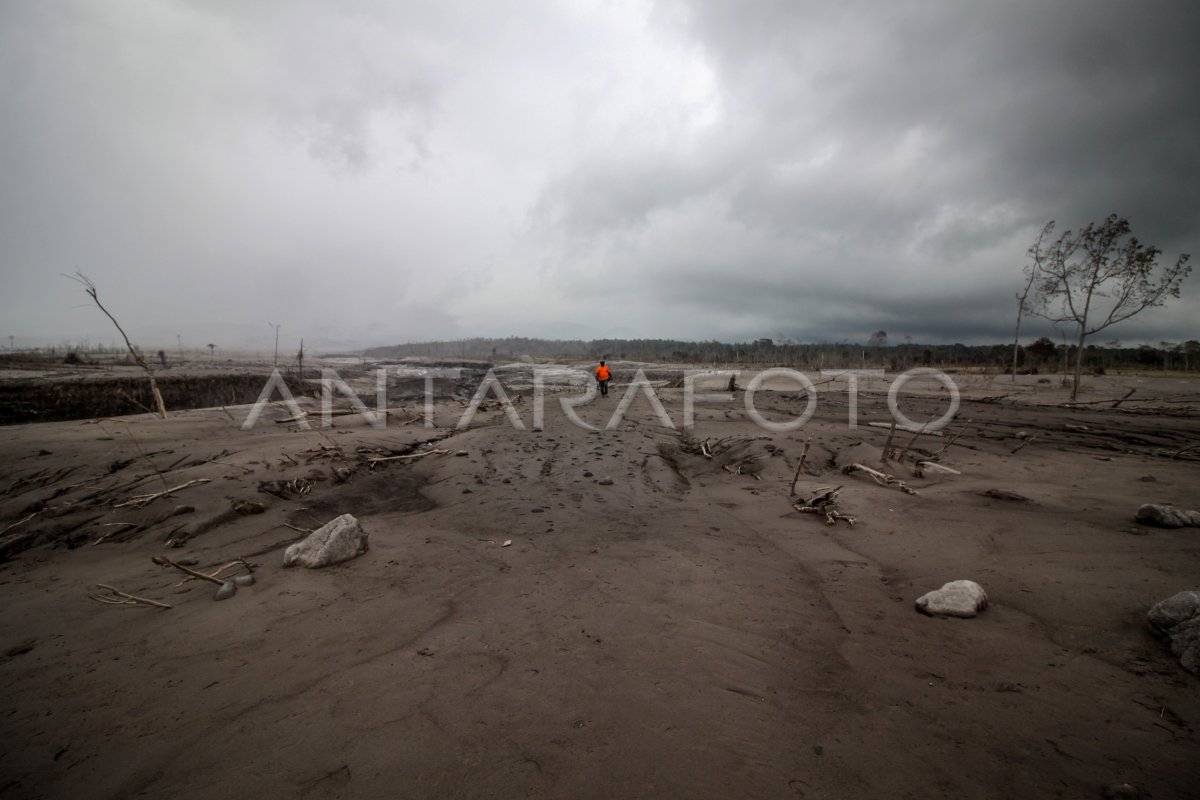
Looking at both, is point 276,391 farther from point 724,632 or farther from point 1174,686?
point 1174,686

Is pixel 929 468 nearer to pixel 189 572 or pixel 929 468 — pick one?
pixel 929 468

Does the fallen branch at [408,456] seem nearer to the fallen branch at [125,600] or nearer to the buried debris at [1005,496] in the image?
the fallen branch at [125,600]

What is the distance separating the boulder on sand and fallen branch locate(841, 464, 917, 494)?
3.86 meters

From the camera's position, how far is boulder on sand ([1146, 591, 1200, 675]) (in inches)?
103

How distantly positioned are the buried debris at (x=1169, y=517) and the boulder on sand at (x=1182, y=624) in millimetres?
2630

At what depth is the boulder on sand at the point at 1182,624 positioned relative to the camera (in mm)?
2623

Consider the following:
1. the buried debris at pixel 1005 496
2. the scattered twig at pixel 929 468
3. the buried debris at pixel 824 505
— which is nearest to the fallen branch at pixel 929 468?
the scattered twig at pixel 929 468

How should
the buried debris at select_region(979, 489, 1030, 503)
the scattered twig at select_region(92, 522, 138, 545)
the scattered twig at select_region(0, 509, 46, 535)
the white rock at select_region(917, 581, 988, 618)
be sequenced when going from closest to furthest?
the white rock at select_region(917, 581, 988, 618) < the scattered twig at select_region(0, 509, 46, 535) < the scattered twig at select_region(92, 522, 138, 545) < the buried debris at select_region(979, 489, 1030, 503)

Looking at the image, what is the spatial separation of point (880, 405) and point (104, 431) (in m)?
21.7

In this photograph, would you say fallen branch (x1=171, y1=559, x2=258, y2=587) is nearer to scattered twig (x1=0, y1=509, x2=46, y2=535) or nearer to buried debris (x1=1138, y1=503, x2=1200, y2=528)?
scattered twig (x1=0, y1=509, x2=46, y2=535)

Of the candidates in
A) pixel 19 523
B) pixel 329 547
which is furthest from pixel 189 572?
pixel 19 523

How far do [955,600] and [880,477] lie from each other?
404 centimetres

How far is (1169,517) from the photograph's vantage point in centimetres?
459

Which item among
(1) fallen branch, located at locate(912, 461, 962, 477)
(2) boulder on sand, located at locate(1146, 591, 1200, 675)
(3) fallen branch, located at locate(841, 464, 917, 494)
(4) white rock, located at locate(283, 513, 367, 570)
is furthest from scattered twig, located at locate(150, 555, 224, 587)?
(1) fallen branch, located at locate(912, 461, 962, 477)
